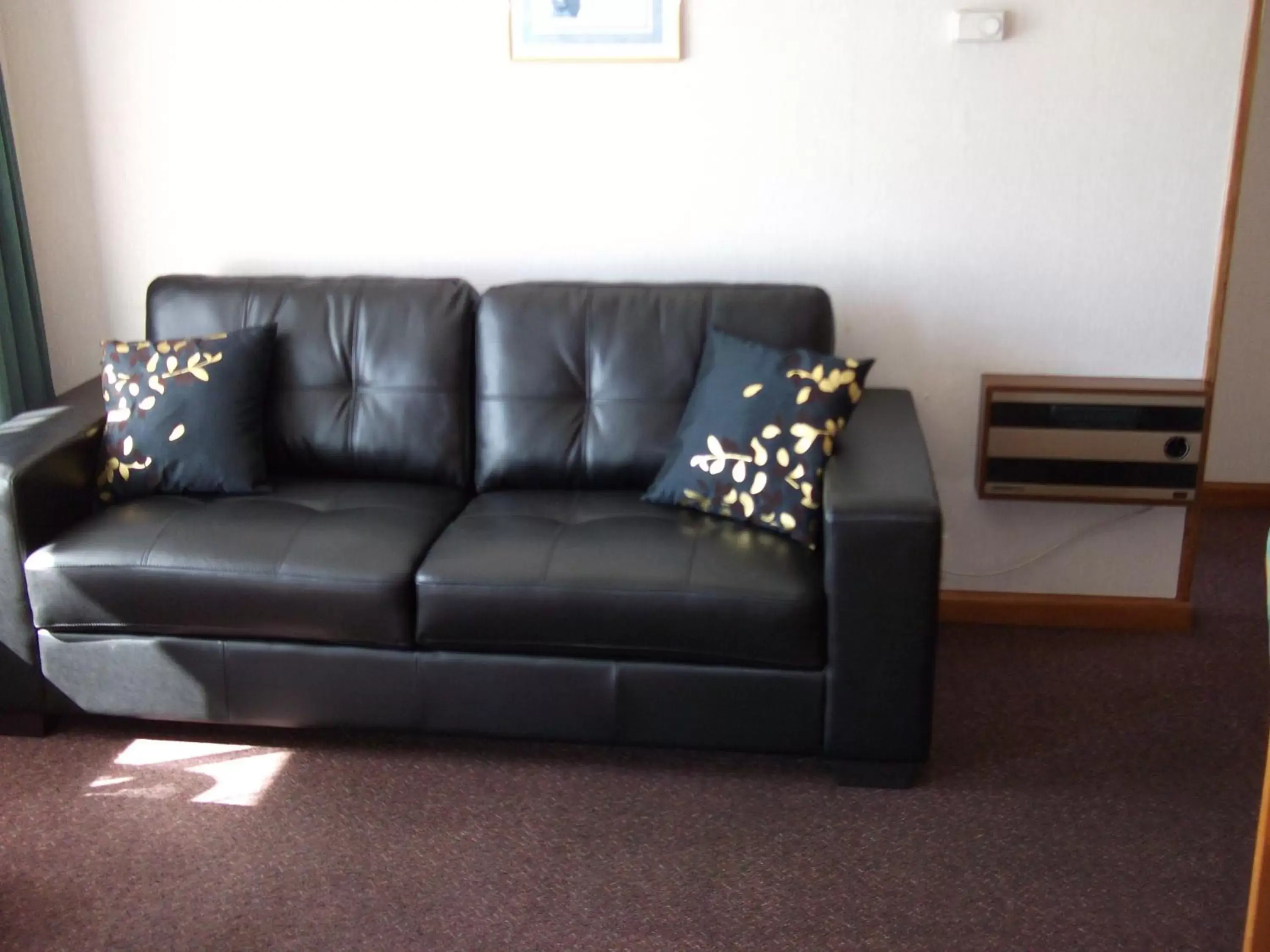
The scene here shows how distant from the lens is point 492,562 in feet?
8.37

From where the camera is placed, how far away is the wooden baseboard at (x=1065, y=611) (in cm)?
323

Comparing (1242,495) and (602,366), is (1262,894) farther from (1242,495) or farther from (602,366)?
(1242,495)

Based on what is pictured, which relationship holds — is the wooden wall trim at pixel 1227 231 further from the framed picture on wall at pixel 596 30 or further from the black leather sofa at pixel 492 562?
the framed picture on wall at pixel 596 30

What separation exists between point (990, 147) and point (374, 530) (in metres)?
1.69

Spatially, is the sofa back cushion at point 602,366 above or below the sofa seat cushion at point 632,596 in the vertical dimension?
above

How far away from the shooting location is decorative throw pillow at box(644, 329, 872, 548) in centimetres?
263

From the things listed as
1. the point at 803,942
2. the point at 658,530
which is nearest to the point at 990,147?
the point at 658,530

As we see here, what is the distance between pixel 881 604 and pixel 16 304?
2369 millimetres

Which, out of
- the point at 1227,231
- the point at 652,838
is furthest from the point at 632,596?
the point at 1227,231

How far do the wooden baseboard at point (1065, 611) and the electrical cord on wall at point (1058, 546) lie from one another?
46 mm

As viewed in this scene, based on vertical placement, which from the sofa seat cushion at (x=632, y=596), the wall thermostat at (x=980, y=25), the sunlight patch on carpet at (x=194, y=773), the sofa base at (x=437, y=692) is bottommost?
the sunlight patch on carpet at (x=194, y=773)

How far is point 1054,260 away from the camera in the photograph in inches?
121

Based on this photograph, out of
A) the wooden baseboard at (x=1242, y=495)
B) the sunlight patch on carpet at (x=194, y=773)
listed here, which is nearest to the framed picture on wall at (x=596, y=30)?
the sunlight patch on carpet at (x=194, y=773)

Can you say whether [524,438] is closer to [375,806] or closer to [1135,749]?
[375,806]
